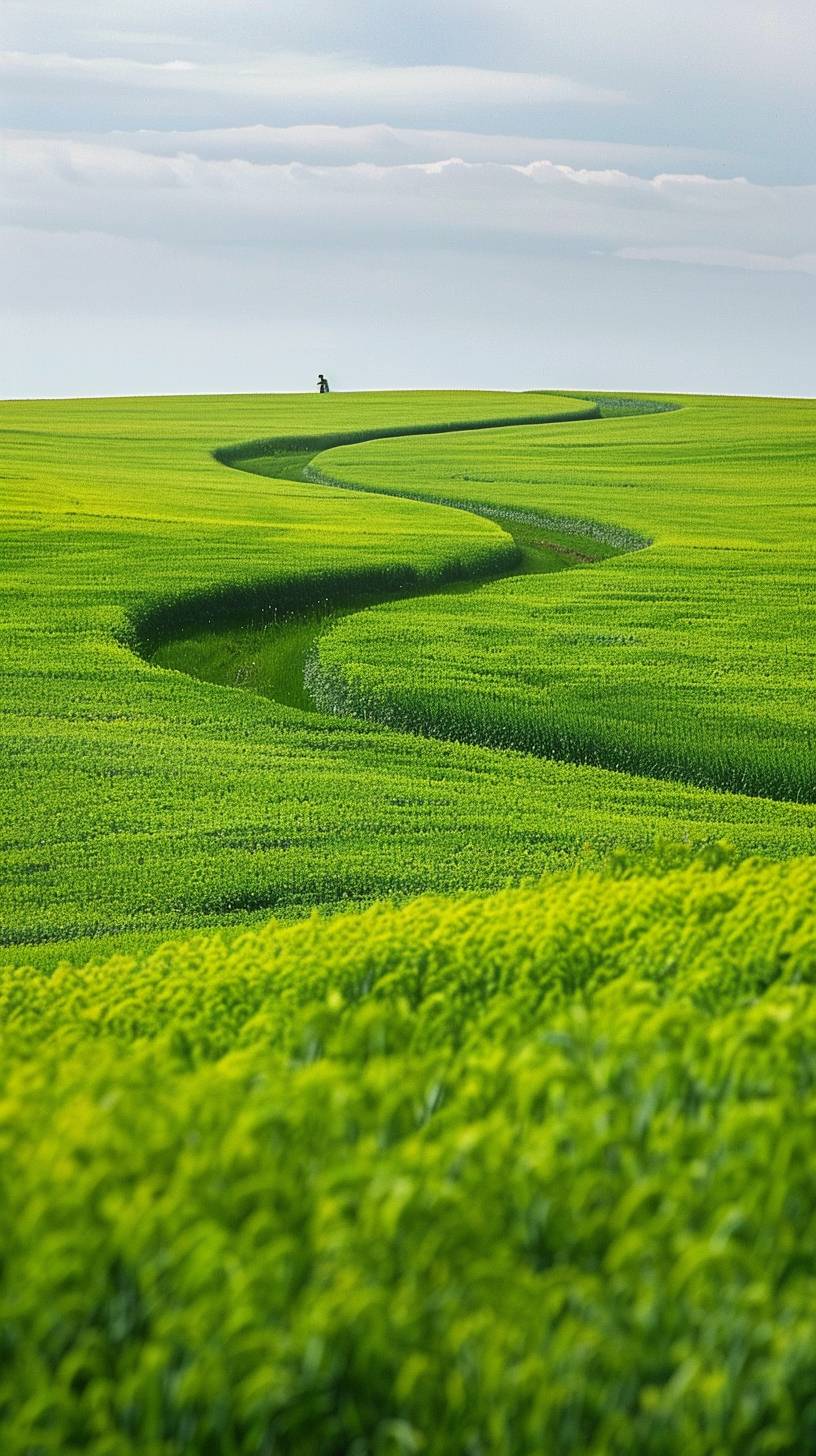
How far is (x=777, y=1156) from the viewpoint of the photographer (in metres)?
3.93

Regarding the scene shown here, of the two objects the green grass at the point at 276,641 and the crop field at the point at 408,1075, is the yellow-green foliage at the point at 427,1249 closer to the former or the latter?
the crop field at the point at 408,1075

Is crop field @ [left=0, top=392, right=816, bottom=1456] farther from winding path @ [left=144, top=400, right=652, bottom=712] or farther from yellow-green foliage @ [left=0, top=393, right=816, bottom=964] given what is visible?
winding path @ [left=144, top=400, right=652, bottom=712]

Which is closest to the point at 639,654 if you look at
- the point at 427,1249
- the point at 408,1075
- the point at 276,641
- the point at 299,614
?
the point at 276,641

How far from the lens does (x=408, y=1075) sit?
4.66 metres

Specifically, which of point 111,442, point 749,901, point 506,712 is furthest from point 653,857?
point 111,442

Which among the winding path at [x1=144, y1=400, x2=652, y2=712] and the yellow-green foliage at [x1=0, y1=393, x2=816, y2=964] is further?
the winding path at [x1=144, y1=400, x2=652, y2=712]

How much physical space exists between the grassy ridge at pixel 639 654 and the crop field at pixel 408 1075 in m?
0.11

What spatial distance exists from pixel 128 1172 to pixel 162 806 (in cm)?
1104

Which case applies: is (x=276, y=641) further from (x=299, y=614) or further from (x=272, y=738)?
(x=272, y=738)

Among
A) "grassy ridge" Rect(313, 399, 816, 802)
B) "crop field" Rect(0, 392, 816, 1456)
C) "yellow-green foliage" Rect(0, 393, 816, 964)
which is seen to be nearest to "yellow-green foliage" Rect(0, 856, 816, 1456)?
"crop field" Rect(0, 392, 816, 1456)

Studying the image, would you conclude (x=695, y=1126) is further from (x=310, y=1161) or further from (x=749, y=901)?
(x=749, y=901)

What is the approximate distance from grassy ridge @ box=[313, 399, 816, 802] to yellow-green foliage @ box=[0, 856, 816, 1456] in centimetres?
1327

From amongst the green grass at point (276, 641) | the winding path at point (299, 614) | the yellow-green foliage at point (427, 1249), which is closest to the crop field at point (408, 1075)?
the yellow-green foliage at point (427, 1249)

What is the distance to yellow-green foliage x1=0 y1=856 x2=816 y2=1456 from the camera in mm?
3352
